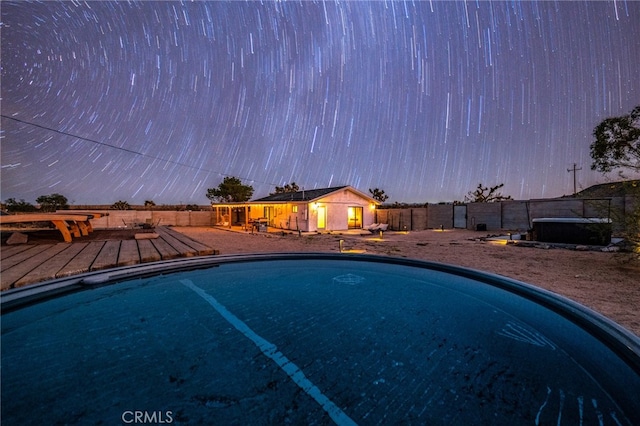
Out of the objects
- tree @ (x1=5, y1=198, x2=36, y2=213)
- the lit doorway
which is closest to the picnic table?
the lit doorway

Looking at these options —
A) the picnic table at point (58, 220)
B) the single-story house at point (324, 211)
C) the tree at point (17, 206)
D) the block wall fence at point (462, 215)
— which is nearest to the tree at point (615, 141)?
the block wall fence at point (462, 215)

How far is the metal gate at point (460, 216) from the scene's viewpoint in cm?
2225

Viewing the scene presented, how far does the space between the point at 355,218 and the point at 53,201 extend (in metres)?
45.4

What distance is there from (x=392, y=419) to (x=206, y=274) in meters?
5.44

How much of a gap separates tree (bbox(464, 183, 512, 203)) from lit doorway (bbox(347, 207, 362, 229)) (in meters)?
19.2

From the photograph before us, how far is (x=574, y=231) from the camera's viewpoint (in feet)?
37.0

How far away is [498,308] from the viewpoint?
4234mm

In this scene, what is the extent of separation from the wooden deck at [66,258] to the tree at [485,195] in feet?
119

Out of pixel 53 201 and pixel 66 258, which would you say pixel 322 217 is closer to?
pixel 66 258

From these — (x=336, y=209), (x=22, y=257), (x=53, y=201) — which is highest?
(x=53, y=201)

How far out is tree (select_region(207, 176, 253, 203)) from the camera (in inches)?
1799

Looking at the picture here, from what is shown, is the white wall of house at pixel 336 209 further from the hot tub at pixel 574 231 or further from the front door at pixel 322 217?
the hot tub at pixel 574 231

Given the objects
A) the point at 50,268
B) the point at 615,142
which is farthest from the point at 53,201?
the point at 615,142

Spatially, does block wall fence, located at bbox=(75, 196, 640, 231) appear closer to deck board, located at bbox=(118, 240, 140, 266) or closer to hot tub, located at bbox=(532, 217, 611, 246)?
hot tub, located at bbox=(532, 217, 611, 246)
